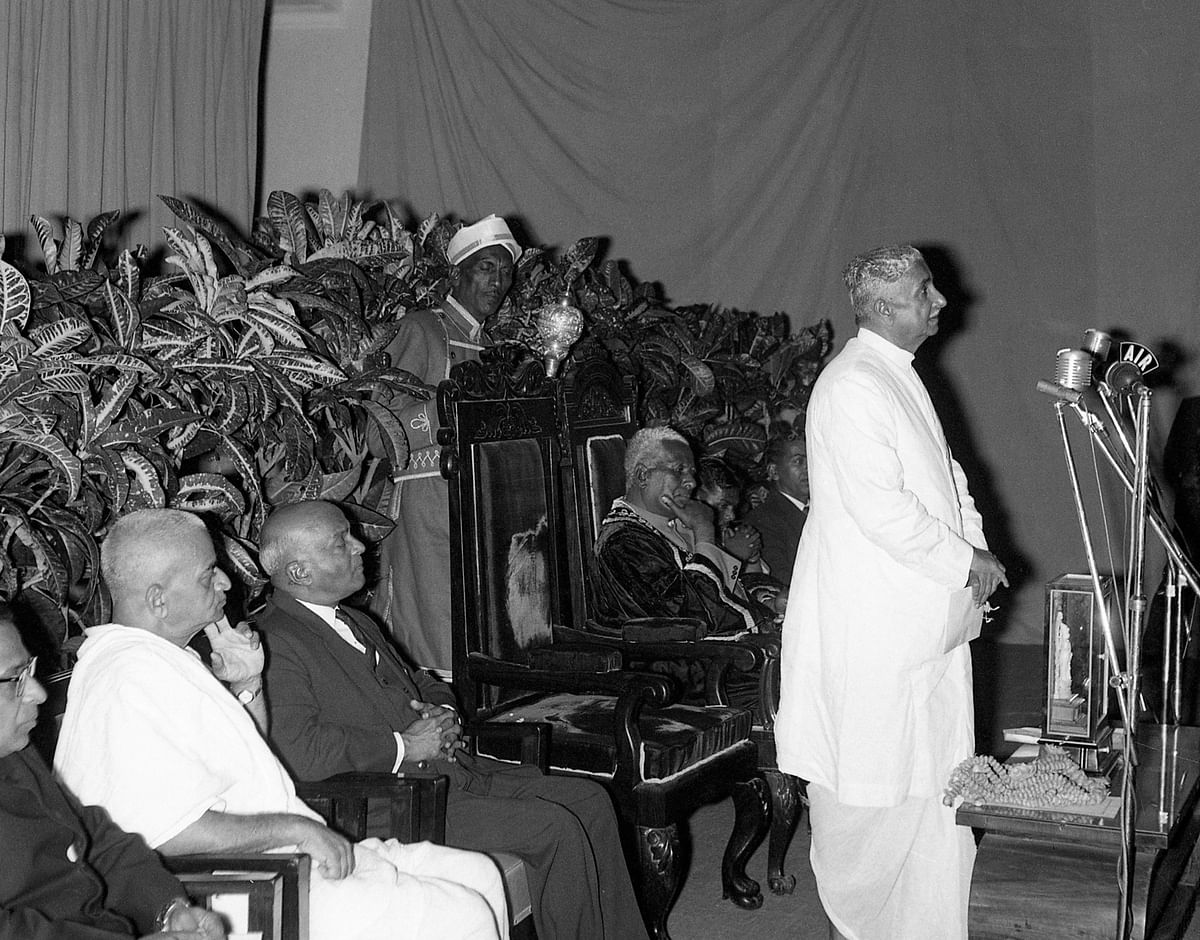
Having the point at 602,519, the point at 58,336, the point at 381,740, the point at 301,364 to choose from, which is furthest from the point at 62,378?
the point at 602,519

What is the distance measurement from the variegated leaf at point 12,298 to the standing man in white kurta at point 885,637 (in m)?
1.51

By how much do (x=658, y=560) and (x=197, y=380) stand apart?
1.33 metres

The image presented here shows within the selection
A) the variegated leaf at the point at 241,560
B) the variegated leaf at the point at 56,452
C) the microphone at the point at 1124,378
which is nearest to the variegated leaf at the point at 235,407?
the variegated leaf at the point at 241,560

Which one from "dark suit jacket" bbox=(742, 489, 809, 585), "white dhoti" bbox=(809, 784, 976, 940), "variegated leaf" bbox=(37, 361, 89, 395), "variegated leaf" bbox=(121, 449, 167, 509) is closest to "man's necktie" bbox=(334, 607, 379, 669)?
"variegated leaf" bbox=(121, 449, 167, 509)

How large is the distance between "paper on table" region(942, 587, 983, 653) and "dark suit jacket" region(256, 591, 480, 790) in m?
0.98

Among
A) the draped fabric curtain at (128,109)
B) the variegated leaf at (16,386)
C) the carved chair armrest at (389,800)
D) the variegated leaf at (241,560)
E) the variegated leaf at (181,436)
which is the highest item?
the draped fabric curtain at (128,109)

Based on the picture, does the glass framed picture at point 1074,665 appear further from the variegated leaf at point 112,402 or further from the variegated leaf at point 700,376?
the variegated leaf at point 700,376

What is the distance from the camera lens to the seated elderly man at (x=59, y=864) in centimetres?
155

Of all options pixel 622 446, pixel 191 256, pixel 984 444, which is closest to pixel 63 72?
pixel 191 256

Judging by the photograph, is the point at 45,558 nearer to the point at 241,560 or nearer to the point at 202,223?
the point at 241,560

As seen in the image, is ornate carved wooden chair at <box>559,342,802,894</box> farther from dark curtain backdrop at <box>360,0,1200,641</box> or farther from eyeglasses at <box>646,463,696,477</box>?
dark curtain backdrop at <box>360,0,1200,641</box>

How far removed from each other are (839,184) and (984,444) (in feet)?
5.21

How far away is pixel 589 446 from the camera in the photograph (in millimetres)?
3514

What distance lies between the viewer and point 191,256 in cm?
279
